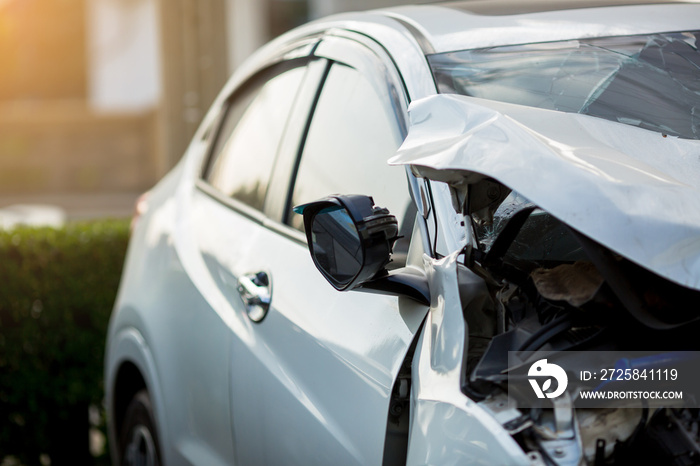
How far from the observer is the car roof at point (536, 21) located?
2.14 metres

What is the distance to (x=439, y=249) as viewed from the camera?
1.69 meters

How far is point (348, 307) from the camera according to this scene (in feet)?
6.08

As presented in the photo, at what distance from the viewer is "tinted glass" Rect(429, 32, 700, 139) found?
6.35ft

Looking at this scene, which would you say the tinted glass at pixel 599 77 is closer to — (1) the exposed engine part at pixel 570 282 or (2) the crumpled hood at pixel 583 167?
(2) the crumpled hood at pixel 583 167

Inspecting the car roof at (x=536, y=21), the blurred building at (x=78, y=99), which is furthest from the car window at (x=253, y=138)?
the blurred building at (x=78, y=99)

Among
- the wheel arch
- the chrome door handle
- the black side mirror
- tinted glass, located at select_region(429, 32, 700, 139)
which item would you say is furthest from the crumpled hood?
the wheel arch

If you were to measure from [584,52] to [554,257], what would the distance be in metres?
0.66

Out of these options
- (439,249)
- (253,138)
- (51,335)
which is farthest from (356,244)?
(51,335)

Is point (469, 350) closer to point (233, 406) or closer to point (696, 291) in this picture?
point (696, 291)

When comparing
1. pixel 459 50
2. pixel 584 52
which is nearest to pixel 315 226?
pixel 459 50

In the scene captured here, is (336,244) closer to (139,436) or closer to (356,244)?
(356,244)

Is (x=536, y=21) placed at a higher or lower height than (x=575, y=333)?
higher

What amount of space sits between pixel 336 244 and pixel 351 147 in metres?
0.58

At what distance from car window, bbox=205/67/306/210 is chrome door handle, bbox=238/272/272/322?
307mm
